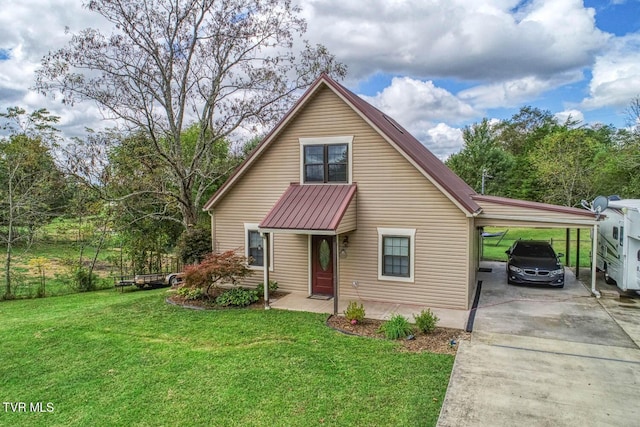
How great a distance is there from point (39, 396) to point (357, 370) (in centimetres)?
549

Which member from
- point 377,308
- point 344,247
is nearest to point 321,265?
point 344,247

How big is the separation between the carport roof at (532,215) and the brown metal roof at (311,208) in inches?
171

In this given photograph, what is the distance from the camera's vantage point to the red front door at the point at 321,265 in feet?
40.9

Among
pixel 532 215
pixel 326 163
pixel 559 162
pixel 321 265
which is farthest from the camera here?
pixel 559 162

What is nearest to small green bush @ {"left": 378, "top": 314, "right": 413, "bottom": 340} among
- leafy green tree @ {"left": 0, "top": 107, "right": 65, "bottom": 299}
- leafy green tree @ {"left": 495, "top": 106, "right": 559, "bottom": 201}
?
leafy green tree @ {"left": 0, "top": 107, "right": 65, "bottom": 299}

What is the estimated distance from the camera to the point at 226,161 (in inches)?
819

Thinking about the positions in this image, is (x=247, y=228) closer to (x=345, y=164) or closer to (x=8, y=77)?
(x=345, y=164)

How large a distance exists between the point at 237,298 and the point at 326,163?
17.0 ft

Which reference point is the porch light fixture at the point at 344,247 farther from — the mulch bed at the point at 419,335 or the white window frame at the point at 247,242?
the white window frame at the point at 247,242

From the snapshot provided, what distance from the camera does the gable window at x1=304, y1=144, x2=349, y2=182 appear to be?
12195mm

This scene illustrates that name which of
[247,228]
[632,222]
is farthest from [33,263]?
[632,222]

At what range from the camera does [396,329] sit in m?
8.57

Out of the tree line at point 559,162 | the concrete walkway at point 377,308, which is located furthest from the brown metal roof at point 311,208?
the tree line at point 559,162

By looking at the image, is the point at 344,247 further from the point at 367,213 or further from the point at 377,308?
the point at 377,308
